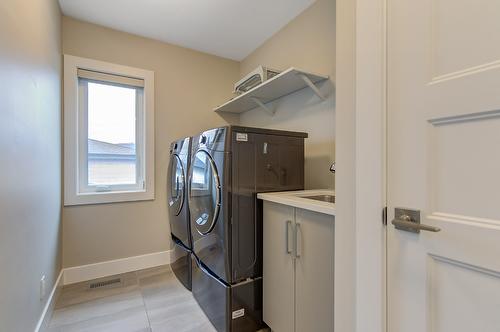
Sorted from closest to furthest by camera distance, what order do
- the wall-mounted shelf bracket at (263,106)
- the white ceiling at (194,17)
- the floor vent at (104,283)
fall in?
the white ceiling at (194,17), the floor vent at (104,283), the wall-mounted shelf bracket at (263,106)

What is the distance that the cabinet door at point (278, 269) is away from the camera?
134cm

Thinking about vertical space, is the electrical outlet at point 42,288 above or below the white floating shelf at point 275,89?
below

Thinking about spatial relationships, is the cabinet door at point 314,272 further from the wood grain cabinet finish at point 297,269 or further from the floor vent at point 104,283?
the floor vent at point 104,283

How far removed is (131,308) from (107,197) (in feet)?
3.68

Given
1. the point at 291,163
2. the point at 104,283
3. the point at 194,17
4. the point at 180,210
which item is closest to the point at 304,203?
the point at 291,163

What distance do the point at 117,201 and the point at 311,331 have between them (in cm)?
218

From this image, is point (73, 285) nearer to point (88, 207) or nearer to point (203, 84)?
point (88, 207)

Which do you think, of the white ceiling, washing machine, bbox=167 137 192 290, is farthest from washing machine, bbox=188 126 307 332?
the white ceiling

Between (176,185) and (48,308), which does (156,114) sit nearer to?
(176,185)
